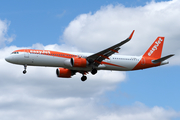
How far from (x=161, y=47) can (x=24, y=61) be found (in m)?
25.8

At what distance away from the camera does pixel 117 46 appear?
45469mm

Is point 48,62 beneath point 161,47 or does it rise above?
beneath

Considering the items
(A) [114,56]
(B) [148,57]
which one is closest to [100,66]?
(A) [114,56]

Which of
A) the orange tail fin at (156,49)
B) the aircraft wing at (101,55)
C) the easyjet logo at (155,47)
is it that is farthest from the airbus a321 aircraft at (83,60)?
the easyjet logo at (155,47)

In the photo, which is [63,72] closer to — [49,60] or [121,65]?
[49,60]

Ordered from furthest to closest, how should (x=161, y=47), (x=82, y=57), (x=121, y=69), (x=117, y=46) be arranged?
(x=161, y=47)
(x=121, y=69)
(x=82, y=57)
(x=117, y=46)

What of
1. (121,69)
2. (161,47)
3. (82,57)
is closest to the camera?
(82,57)

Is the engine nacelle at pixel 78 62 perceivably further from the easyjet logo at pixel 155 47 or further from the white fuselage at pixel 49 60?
the easyjet logo at pixel 155 47

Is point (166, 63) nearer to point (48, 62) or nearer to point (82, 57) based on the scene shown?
point (82, 57)

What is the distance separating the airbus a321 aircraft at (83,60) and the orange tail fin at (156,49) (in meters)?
0.66

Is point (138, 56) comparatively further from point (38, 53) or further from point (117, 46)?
point (38, 53)

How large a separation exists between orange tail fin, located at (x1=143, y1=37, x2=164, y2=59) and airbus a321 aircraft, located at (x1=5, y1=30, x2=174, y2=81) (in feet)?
2.17

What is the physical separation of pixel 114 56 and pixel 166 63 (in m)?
9.99

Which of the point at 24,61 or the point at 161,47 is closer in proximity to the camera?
the point at 24,61
